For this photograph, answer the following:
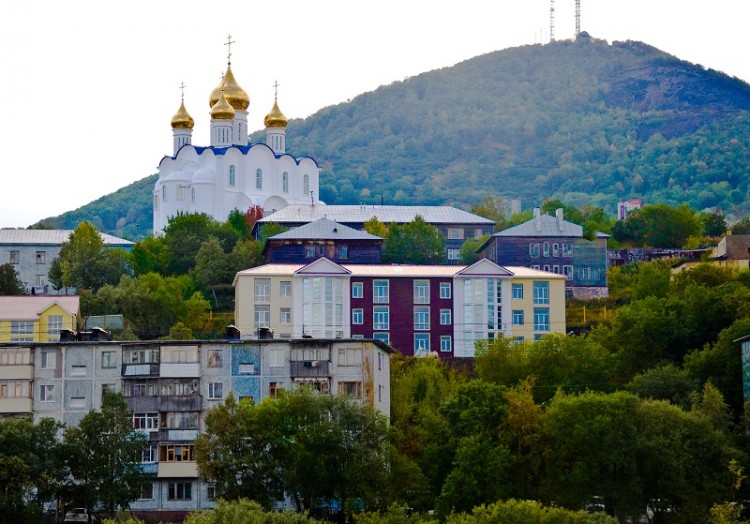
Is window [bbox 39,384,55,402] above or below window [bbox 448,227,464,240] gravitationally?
below

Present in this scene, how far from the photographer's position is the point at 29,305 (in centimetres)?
8912

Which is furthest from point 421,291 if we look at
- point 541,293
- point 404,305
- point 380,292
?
point 541,293

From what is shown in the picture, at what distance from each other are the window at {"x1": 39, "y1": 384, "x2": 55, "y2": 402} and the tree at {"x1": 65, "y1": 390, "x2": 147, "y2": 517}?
4664 mm

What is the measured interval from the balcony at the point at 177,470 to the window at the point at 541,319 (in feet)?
101

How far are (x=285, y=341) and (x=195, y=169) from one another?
63201mm

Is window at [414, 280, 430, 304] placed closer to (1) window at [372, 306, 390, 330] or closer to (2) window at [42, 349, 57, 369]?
(1) window at [372, 306, 390, 330]

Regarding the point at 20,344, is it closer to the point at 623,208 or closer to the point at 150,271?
the point at 150,271

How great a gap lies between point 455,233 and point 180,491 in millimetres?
56154

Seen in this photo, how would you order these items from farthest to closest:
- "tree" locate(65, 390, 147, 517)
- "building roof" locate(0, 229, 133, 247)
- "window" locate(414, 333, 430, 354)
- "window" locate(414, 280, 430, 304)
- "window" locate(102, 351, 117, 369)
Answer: "building roof" locate(0, 229, 133, 247), "window" locate(414, 280, 430, 304), "window" locate(414, 333, 430, 354), "window" locate(102, 351, 117, 369), "tree" locate(65, 390, 147, 517)

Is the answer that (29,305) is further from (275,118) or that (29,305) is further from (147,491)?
(275,118)

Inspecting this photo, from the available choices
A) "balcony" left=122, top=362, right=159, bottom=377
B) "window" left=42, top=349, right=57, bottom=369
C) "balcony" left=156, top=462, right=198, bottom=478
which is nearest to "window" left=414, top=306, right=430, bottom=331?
"balcony" left=122, top=362, right=159, bottom=377

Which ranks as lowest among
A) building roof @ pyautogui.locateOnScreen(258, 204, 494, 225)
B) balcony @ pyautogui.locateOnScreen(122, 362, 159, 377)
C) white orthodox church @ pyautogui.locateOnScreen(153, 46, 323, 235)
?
balcony @ pyautogui.locateOnScreen(122, 362, 159, 377)

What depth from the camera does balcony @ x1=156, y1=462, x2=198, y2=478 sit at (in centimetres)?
6769

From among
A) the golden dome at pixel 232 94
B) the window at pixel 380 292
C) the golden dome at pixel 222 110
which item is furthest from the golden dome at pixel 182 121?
the window at pixel 380 292
